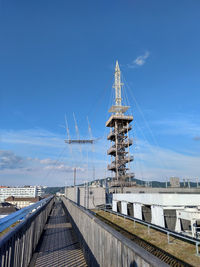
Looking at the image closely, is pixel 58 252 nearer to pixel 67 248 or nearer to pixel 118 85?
pixel 67 248

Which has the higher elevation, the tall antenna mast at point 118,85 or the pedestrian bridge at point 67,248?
the tall antenna mast at point 118,85

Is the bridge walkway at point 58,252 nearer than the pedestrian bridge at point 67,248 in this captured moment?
No

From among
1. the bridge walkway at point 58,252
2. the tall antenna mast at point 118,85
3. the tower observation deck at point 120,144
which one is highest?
the tall antenna mast at point 118,85

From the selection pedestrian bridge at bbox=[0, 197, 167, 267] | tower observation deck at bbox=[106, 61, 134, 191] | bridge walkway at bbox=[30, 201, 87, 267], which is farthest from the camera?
tower observation deck at bbox=[106, 61, 134, 191]

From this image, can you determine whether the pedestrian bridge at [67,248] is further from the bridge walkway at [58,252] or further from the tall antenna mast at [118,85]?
the tall antenna mast at [118,85]

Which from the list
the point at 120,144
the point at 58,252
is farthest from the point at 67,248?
the point at 120,144

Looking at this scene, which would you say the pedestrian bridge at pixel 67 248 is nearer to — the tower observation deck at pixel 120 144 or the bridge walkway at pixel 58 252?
the bridge walkway at pixel 58 252

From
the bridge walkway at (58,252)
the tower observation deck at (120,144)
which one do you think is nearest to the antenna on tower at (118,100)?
the tower observation deck at (120,144)

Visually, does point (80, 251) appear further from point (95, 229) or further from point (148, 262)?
point (148, 262)

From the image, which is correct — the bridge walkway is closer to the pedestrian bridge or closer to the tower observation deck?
the pedestrian bridge

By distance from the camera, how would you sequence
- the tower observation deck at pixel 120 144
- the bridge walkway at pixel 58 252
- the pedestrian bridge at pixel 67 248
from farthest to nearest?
the tower observation deck at pixel 120 144 < the bridge walkway at pixel 58 252 < the pedestrian bridge at pixel 67 248

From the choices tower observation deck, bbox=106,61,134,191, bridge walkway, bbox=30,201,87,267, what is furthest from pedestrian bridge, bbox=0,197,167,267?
tower observation deck, bbox=106,61,134,191

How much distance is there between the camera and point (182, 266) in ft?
14.6

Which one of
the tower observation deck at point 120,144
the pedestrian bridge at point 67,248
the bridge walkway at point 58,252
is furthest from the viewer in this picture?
the tower observation deck at point 120,144
